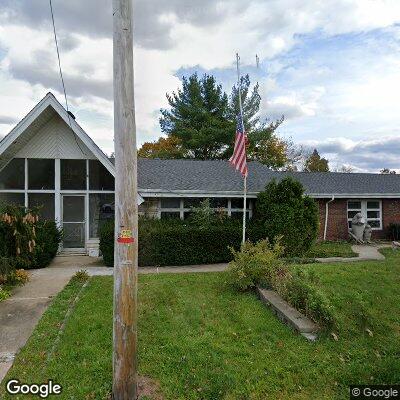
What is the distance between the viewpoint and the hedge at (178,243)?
11242 millimetres

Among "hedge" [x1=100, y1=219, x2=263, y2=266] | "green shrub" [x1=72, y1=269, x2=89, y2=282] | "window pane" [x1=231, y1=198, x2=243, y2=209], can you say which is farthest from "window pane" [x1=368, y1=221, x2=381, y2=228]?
"green shrub" [x1=72, y1=269, x2=89, y2=282]

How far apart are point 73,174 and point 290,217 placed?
27.8ft

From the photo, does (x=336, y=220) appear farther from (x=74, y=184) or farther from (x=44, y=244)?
(x=44, y=244)

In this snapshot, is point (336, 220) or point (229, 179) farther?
point (336, 220)

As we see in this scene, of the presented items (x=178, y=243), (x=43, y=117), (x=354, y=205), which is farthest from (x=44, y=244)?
(x=354, y=205)

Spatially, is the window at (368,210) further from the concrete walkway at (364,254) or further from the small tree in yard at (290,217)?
the small tree in yard at (290,217)

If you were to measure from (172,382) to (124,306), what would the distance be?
4.20 ft

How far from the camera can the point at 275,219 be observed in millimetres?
12453

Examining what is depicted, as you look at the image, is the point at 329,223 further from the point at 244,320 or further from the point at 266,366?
the point at 266,366

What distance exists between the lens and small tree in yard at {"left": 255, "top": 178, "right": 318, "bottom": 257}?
12.4 m

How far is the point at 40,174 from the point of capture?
43.3 ft

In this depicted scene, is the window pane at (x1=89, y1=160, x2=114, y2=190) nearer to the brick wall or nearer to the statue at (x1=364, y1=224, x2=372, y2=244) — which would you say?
the brick wall

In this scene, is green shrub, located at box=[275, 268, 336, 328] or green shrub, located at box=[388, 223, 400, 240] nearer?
green shrub, located at box=[275, 268, 336, 328]

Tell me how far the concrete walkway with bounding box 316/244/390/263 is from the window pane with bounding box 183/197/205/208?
5270 millimetres
